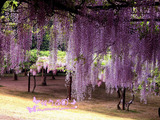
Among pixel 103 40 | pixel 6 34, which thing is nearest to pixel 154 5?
pixel 103 40

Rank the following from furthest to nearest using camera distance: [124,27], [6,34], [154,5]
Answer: [6,34], [124,27], [154,5]

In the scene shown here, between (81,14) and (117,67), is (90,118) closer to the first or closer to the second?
(117,67)

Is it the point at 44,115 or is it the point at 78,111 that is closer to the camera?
the point at 44,115

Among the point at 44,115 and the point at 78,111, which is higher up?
the point at 44,115

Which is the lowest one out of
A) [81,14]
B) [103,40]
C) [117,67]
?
[117,67]

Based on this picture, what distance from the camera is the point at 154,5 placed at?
13.0ft

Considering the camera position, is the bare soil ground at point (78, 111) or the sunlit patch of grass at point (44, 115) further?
the bare soil ground at point (78, 111)

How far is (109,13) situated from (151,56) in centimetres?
138

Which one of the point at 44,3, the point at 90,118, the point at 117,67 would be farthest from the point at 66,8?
the point at 90,118

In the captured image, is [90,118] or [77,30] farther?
[90,118]

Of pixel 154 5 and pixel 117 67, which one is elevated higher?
pixel 154 5

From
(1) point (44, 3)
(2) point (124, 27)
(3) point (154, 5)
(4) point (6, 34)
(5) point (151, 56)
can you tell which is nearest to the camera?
(1) point (44, 3)

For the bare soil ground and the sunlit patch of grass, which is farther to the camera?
the bare soil ground

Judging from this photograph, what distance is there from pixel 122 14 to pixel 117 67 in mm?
1960
